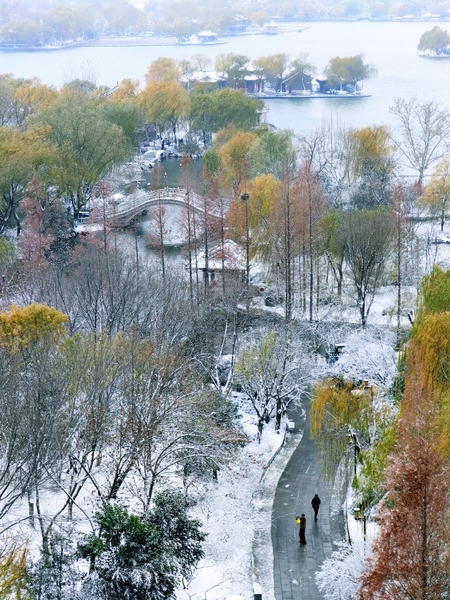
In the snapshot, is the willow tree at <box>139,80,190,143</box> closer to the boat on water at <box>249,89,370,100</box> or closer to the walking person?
the boat on water at <box>249,89,370,100</box>

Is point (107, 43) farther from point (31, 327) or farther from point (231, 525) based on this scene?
point (231, 525)

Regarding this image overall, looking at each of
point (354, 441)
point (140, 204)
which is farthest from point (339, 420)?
point (140, 204)

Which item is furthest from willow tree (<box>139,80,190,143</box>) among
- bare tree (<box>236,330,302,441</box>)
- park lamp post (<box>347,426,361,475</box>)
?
park lamp post (<box>347,426,361,475</box>)

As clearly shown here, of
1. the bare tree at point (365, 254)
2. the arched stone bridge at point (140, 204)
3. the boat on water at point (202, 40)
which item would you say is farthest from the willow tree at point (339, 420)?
the boat on water at point (202, 40)

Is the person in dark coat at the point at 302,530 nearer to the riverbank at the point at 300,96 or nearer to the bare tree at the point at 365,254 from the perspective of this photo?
the bare tree at the point at 365,254

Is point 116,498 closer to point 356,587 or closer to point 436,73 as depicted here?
point 356,587

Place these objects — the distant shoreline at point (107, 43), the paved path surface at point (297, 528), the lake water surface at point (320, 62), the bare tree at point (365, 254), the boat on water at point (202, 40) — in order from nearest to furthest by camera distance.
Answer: the paved path surface at point (297, 528) < the bare tree at point (365, 254) < the lake water surface at point (320, 62) < the distant shoreline at point (107, 43) < the boat on water at point (202, 40)

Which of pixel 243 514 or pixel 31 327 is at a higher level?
pixel 31 327
